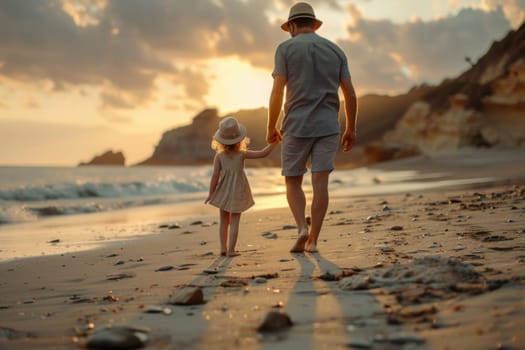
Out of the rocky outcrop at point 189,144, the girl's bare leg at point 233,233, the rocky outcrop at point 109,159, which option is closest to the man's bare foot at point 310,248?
the girl's bare leg at point 233,233

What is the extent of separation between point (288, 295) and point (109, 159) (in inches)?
3402

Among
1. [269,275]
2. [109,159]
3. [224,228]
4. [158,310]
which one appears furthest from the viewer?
[109,159]

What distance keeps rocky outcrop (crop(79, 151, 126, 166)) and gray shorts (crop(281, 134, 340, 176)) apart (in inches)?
3250

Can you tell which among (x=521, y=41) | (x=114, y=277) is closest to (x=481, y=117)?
(x=521, y=41)

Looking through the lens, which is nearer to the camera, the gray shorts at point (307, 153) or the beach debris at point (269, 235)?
the gray shorts at point (307, 153)

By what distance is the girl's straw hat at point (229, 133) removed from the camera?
491cm

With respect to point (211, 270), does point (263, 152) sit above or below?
above

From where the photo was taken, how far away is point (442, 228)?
490cm

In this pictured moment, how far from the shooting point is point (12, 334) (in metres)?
2.43

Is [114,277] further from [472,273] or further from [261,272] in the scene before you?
[472,273]

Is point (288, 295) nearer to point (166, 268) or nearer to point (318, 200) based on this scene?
point (166, 268)

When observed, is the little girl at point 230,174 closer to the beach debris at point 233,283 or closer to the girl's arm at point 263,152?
the girl's arm at point 263,152

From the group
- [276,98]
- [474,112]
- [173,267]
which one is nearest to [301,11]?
[276,98]

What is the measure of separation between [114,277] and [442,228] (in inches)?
110
